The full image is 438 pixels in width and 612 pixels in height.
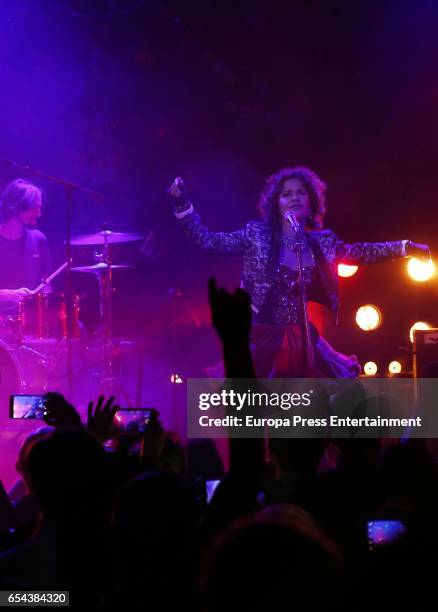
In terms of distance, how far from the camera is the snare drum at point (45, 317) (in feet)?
23.5

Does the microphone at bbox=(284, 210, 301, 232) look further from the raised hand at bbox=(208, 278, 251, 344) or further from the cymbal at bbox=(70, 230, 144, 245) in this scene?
the raised hand at bbox=(208, 278, 251, 344)

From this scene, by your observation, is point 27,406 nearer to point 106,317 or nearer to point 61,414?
point 61,414

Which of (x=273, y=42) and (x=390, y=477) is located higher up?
(x=273, y=42)

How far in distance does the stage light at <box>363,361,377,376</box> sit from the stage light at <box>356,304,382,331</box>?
39 cm

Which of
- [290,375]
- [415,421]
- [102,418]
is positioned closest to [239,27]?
[290,375]

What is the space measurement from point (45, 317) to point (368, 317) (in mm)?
→ 3554

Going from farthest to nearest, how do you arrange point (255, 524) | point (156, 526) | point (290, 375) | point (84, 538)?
point (290, 375), point (84, 538), point (156, 526), point (255, 524)

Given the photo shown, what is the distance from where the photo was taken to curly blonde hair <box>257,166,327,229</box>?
714 centimetres

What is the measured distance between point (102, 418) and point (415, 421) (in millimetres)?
2114

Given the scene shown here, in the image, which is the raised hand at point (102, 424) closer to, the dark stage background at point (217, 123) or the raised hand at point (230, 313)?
the raised hand at point (230, 313)

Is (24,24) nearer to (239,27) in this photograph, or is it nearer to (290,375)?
(239,27)

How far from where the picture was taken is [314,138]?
24.6 feet

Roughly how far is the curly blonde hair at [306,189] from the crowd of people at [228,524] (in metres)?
4.73

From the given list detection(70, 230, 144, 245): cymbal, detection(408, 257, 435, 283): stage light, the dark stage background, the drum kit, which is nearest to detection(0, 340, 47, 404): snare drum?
the drum kit
